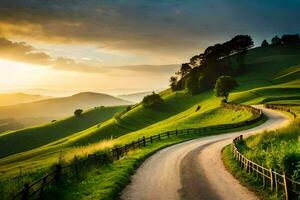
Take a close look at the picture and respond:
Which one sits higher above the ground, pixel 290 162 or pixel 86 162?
pixel 290 162

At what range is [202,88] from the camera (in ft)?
515

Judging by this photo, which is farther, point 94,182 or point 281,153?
point 94,182

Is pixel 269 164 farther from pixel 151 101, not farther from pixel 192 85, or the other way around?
pixel 192 85

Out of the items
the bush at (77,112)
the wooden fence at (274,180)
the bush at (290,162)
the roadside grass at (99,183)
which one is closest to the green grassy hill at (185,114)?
the roadside grass at (99,183)

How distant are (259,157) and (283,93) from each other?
86.3m

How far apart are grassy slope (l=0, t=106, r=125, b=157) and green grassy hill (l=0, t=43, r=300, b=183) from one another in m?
15.7

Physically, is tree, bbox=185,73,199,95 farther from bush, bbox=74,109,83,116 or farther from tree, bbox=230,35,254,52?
bush, bbox=74,109,83,116

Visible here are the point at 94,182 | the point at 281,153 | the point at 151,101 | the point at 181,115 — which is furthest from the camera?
the point at 151,101

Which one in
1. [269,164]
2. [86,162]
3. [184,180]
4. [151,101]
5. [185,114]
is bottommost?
[184,180]

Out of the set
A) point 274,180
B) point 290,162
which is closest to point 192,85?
point 290,162

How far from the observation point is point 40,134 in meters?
157

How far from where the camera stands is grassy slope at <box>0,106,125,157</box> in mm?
146125

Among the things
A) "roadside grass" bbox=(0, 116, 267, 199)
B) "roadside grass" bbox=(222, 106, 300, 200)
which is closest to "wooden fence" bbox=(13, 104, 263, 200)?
"roadside grass" bbox=(0, 116, 267, 199)

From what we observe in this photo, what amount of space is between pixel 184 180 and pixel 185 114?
273 feet
